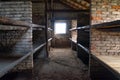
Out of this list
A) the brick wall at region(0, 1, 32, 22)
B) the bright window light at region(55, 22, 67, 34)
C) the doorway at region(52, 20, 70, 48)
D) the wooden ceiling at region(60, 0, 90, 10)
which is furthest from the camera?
the bright window light at region(55, 22, 67, 34)

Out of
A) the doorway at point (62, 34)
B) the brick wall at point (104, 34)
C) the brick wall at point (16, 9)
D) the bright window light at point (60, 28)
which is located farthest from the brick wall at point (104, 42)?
the bright window light at point (60, 28)

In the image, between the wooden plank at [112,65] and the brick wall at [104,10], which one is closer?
the wooden plank at [112,65]

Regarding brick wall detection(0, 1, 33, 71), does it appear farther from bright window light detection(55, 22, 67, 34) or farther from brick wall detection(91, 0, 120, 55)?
bright window light detection(55, 22, 67, 34)

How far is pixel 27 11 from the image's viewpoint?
374cm

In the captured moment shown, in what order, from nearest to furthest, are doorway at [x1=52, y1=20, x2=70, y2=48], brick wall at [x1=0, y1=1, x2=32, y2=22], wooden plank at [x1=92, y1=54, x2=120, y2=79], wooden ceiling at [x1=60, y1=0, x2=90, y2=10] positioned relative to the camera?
1. wooden plank at [x1=92, y1=54, x2=120, y2=79]
2. brick wall at [x1=0, y1=1, x2=32, y2=22]
3. wooden ceiling at [x1=60, y1=0, x2=90, y2=10]
4. doorway at [x1=52, y1=20, x2=70, y2=48]

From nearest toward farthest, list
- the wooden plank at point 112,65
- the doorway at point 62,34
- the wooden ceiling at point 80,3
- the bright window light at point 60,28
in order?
the wooden plank at point 112,65 → the wooden ceiling at point 80,3 → the doorway at point 62,34 → the bright window light at point 60,28

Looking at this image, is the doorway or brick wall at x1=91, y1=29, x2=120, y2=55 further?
the doorway

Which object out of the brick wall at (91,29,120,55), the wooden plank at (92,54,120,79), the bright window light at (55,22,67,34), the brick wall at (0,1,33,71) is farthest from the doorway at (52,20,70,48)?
the wooden plank at (92,54,120,79)

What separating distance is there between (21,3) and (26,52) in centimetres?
109

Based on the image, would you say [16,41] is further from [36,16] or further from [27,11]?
[36,16]

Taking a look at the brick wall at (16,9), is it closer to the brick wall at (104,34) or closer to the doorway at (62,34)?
the brick wall at (104,34)

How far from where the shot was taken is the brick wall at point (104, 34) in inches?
142

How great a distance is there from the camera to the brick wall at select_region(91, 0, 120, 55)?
11.8ft

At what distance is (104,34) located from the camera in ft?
11.9
